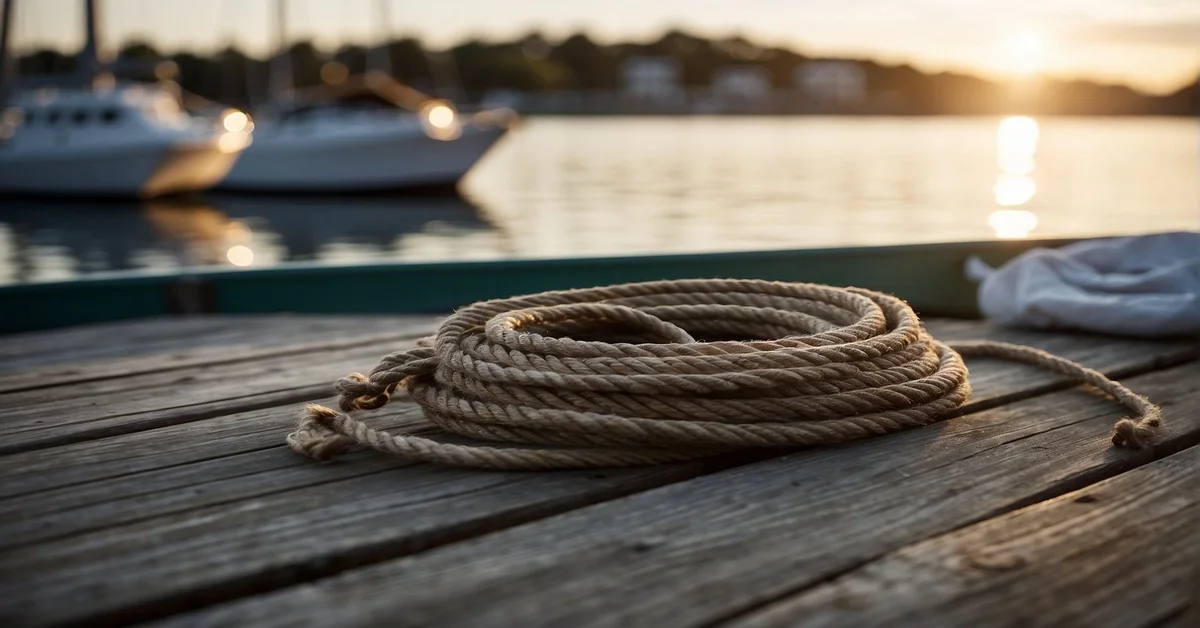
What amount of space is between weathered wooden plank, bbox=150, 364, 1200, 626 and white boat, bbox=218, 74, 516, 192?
21325 mm

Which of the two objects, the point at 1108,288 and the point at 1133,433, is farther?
the point at 1108,288

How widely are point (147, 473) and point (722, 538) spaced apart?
83 centimetres

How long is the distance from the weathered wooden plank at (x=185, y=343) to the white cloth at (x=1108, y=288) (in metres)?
1.51

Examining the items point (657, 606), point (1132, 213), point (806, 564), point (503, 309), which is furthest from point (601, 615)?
point (1132, 213)

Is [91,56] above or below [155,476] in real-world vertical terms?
above

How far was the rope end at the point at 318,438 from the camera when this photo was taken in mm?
1620

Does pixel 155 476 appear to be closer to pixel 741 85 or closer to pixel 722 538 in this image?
pixel 722 538

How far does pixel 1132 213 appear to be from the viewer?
23344 mm

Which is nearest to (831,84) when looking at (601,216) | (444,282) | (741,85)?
(741,85)

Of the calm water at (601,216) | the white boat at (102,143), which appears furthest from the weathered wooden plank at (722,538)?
the white boat at (102,143)

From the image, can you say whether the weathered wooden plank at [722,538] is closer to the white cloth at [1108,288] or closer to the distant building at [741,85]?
the white cloth at [1108,288]

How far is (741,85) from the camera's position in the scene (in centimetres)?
11175

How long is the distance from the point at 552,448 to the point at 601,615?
0.56 meters

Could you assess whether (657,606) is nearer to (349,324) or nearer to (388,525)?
(388,525)
